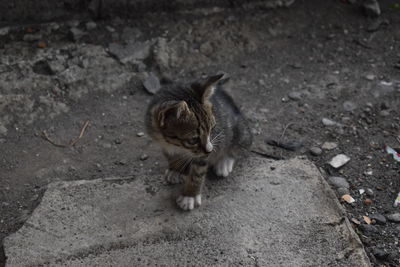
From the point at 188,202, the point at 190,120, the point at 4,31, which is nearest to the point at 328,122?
the point at 188,202

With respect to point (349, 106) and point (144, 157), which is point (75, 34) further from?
point (349, 106)

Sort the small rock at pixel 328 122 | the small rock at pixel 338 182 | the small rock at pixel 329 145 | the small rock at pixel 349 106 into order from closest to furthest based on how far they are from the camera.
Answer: the small rock at pixel 338 182 < the small rock at pixel 329 145 < the small rock at pixel 328 122 < the small rock at pixel 349 106

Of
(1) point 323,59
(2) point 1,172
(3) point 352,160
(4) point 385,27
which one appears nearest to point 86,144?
(2) point 1,172

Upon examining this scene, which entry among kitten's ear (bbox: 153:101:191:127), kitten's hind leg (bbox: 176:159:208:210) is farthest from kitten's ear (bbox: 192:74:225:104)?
kitten's hind leg (bbox: 176:159:208:210)

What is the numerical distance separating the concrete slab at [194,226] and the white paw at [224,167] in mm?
62

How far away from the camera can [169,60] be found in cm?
501

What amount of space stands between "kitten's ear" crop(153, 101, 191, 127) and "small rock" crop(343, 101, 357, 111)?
2.16 meters

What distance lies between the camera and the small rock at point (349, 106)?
4598mm

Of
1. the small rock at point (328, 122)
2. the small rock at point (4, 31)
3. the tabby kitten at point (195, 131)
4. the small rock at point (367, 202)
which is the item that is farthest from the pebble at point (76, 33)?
the small rock at point (367, 202)

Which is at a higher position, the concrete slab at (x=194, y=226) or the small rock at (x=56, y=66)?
the small rock at (x=56, y=66)

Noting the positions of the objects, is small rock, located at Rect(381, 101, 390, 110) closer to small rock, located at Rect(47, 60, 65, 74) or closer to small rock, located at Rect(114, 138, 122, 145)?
small rock, located at Rect(114, 138, 122, 145)

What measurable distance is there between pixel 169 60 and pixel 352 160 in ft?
6.92

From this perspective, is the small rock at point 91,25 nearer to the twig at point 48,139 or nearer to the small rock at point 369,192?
the twig at point 48,139

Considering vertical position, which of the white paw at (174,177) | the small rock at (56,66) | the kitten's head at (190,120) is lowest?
the white paw at (174,177)
